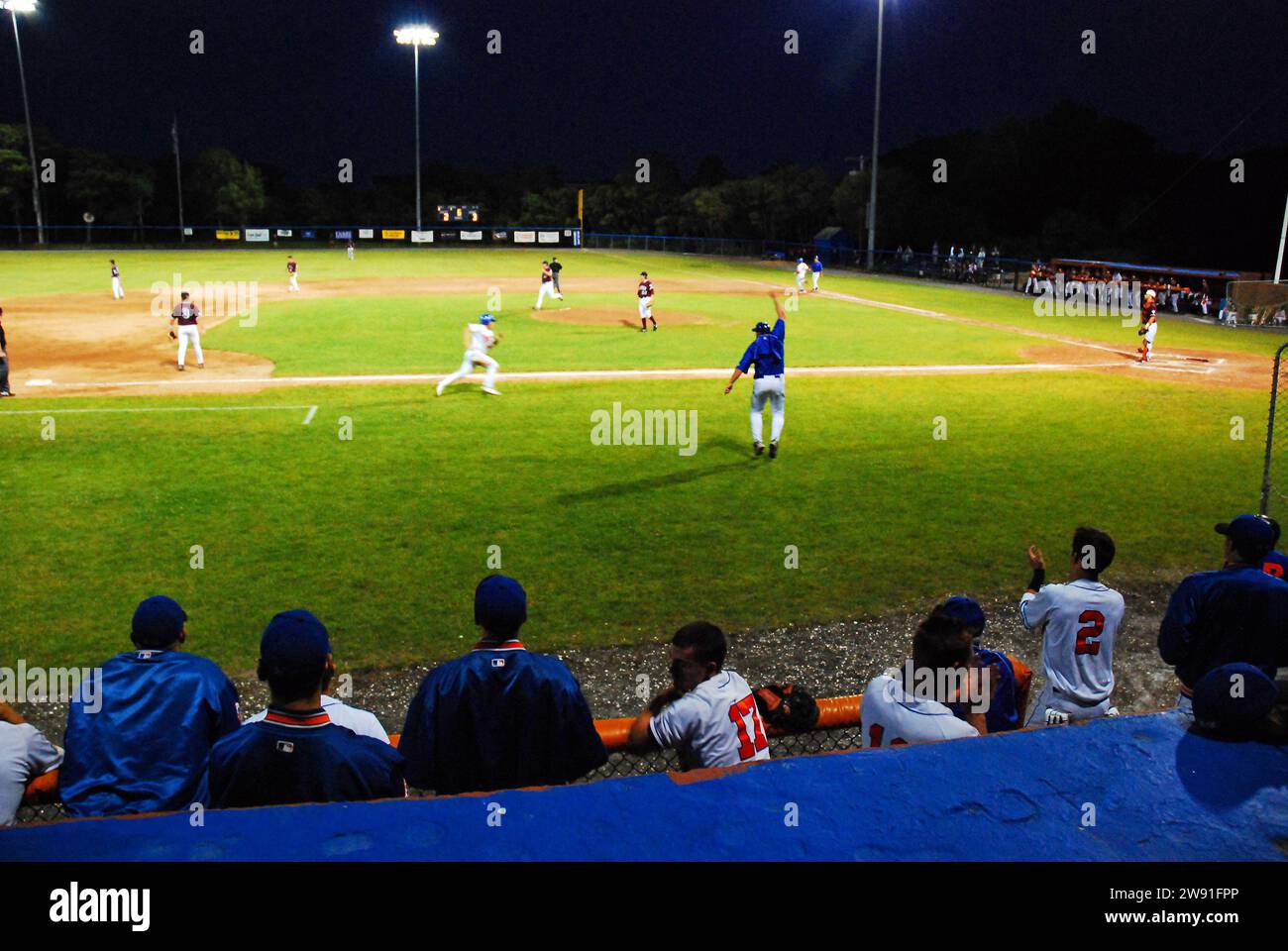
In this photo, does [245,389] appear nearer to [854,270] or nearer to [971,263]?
[971,263]

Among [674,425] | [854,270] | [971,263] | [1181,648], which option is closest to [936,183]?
[854,270]

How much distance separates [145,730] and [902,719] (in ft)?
11.1

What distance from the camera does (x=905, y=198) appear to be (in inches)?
2781

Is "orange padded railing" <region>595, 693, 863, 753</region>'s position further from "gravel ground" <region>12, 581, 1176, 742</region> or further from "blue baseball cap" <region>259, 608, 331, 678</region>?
"gravel ground" <region>12, 581, 1176, 742</region>

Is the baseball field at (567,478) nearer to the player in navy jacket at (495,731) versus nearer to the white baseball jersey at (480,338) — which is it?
the white baseball jersey at (480,338)

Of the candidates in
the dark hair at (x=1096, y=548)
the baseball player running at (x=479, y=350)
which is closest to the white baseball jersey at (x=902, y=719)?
the dark hair at (x=1096, y=548)

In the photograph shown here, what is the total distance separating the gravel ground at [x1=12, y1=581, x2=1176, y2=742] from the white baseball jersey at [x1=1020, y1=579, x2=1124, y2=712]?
205cm

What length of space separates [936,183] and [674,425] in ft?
239

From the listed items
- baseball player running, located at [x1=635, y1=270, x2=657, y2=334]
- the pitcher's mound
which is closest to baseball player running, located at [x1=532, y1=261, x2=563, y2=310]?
the pitcher's mound

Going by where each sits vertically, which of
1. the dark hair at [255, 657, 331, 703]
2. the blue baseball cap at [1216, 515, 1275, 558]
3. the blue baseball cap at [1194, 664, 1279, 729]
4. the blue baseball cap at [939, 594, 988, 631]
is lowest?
the blue baseball cap at [939, 594, 988, 631]

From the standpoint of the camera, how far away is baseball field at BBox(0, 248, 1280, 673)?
9664mm

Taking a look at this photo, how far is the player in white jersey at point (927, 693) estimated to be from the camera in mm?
4367

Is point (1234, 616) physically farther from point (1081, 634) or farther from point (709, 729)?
point (709, 729)

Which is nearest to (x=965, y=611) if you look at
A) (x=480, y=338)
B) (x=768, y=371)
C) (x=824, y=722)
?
(x=824, y=722)
